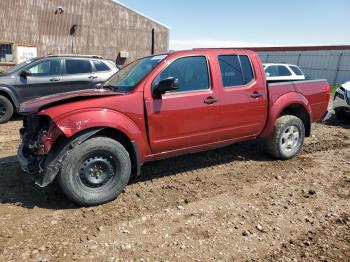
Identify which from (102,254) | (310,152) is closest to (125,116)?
(102,254)

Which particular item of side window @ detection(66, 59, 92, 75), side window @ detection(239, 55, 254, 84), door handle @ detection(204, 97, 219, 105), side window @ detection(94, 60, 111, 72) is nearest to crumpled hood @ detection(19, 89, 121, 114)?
door handle @ detection(204, 97, 219, 105)

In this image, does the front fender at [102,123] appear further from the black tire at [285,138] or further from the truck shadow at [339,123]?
the truck shadow at [339,123]

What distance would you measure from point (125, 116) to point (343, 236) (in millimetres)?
2795

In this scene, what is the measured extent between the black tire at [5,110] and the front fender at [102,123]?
5.99 m

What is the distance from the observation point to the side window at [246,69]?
17.9 feet

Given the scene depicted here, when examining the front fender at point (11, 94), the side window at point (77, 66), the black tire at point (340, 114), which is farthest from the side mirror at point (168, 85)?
the black tire at point (340, 114)

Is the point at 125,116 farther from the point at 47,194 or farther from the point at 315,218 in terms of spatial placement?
the point at 315,218

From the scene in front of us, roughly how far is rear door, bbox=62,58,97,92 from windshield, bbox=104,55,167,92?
4.63 meters

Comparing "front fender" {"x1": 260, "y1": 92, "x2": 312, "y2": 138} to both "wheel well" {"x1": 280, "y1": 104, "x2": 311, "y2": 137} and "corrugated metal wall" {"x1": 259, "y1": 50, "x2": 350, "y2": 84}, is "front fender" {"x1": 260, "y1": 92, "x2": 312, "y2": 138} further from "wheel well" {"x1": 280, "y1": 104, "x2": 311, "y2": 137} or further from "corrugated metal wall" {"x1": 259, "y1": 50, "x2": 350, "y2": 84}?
"corrugated metal wall" {"x1": 259, "y1": 50, "x2": 350, "y2": 84}

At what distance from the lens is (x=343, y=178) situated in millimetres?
5367

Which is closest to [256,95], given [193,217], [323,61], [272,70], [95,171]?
[193,217]

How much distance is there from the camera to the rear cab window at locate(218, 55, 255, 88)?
5.18m

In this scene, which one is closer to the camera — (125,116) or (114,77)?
(125,116)

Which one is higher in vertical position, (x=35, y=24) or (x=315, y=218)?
(x=35, y=24)
